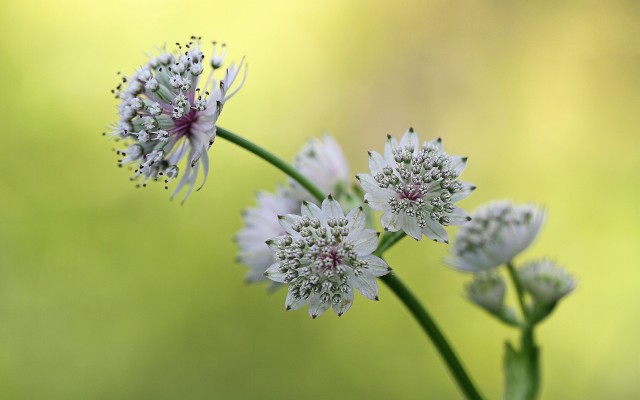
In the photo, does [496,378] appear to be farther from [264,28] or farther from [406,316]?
[264,28]

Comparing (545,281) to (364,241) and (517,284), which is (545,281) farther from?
(364,241)

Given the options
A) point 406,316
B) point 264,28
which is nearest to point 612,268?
point 406,316

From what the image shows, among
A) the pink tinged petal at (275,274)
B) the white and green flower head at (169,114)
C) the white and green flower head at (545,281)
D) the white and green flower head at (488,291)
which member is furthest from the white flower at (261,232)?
the white and green flower head at (545,281)

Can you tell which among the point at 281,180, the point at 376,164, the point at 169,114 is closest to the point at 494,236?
the point at 376,164

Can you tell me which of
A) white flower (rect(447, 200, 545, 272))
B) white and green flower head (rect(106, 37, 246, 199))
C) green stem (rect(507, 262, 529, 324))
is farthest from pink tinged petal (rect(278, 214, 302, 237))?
green stem (rect(507, 262, 529, 324))

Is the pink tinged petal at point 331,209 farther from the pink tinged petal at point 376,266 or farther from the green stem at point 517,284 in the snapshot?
the green stem at point 517,284

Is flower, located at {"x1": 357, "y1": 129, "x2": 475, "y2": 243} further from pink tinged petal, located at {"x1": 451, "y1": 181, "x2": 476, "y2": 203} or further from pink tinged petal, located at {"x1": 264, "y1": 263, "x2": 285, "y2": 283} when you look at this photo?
pink tinged petal, located at {"x1": 264, "y1": 263, "x2": 285, "y2": 283}

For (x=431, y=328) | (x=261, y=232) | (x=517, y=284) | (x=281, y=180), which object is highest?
(x=281, y=180)
